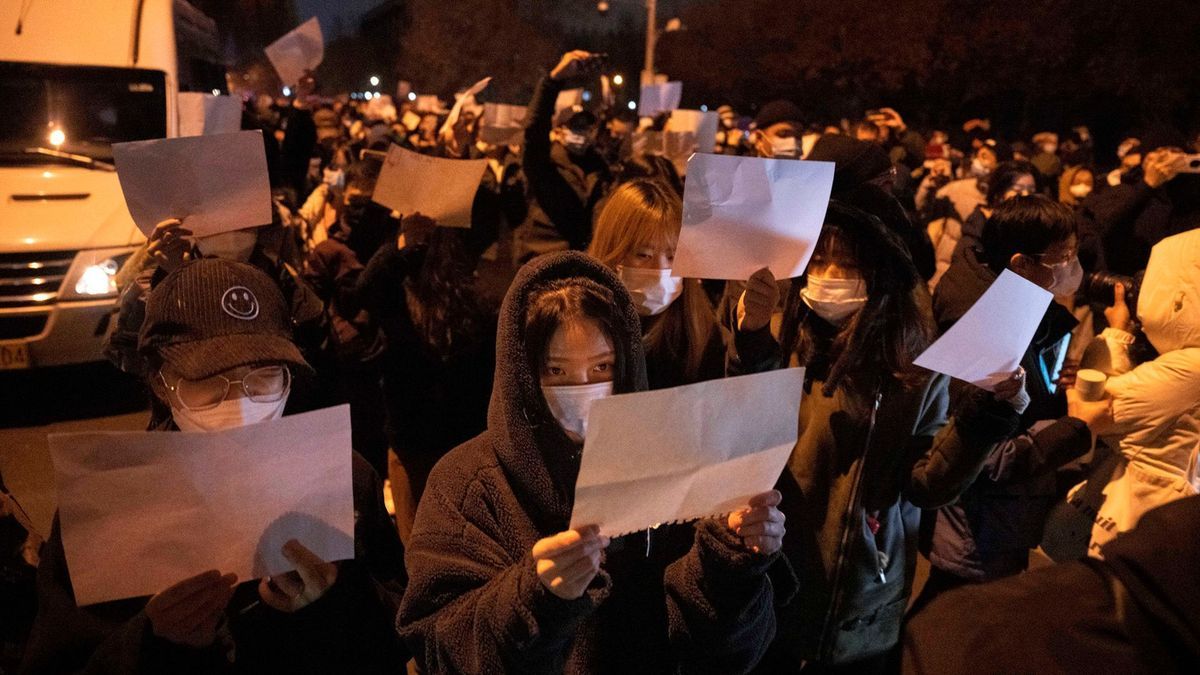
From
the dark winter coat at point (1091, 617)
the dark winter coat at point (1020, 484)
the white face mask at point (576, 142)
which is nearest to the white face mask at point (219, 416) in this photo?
the dark winter coat at point (1091, 617)

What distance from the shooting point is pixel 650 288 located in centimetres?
281

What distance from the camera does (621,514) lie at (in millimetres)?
1325

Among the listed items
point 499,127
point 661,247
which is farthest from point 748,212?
point 499,127

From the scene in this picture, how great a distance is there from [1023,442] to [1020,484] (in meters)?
0.30

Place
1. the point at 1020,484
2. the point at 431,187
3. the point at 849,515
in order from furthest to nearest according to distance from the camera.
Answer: the point at 431,187 → the point at 1020,484 → the point at 849,515

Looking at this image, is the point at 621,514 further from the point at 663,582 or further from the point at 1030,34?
the point at 1030,34

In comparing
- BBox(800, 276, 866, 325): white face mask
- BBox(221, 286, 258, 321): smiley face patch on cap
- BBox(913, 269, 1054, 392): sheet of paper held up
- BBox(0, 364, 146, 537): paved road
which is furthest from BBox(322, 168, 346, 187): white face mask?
BBox(913, 269, 1054, 392): sheet of paper held up

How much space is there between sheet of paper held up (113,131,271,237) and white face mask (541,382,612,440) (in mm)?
1665

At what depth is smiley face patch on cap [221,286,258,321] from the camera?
1.95m

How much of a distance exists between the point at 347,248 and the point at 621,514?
3.28 metres

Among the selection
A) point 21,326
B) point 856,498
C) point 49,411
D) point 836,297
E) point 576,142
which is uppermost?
point 576,142

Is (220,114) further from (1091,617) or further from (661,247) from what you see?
(1091,617)

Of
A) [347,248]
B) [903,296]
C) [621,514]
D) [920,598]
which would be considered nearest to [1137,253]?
[920,598]

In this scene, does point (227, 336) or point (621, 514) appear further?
point (227, 336)
